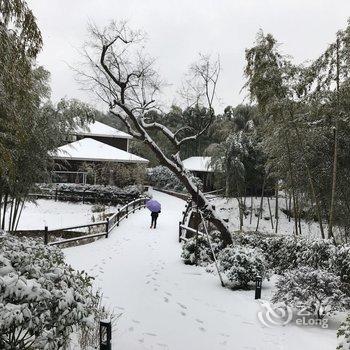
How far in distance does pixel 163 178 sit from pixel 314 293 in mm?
31757

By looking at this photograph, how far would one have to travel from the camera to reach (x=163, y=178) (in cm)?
3769

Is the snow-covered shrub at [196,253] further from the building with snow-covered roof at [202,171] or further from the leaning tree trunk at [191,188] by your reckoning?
the building with snow-covered roof at [202,171]

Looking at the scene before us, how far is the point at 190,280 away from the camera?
29.2 feet

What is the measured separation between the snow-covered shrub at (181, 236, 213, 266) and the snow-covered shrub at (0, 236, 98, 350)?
6.74m

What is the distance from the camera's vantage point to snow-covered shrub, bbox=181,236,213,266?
10.4 m

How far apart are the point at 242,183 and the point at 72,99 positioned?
1562cm

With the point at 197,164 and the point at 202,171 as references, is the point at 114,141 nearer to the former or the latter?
the point at 197,164

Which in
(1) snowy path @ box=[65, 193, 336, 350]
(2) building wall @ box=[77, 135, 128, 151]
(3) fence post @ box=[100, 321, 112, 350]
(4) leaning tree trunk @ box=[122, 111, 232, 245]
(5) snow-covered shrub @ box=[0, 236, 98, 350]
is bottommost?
(1) snowy path @ box=[65, 193, 336, 350]

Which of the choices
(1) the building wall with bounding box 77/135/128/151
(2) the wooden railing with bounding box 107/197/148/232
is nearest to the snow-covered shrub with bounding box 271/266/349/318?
(2) the wooden railing with bounding box 107/197/148/232

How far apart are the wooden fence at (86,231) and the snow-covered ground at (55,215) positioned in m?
2.47

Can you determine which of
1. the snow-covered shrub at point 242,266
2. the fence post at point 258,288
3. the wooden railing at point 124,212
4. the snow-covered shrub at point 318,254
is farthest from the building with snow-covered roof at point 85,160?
the fence post at point 258,288

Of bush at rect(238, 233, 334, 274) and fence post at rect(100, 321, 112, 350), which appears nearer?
fence post at rect(100, 321, 112, 350)

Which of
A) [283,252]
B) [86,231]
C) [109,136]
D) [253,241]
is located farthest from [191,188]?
[109,136]

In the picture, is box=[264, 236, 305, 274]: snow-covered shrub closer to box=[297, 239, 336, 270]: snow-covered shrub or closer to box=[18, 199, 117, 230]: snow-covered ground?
box=[297, 239, 336, 270]: snow-covered shrub
